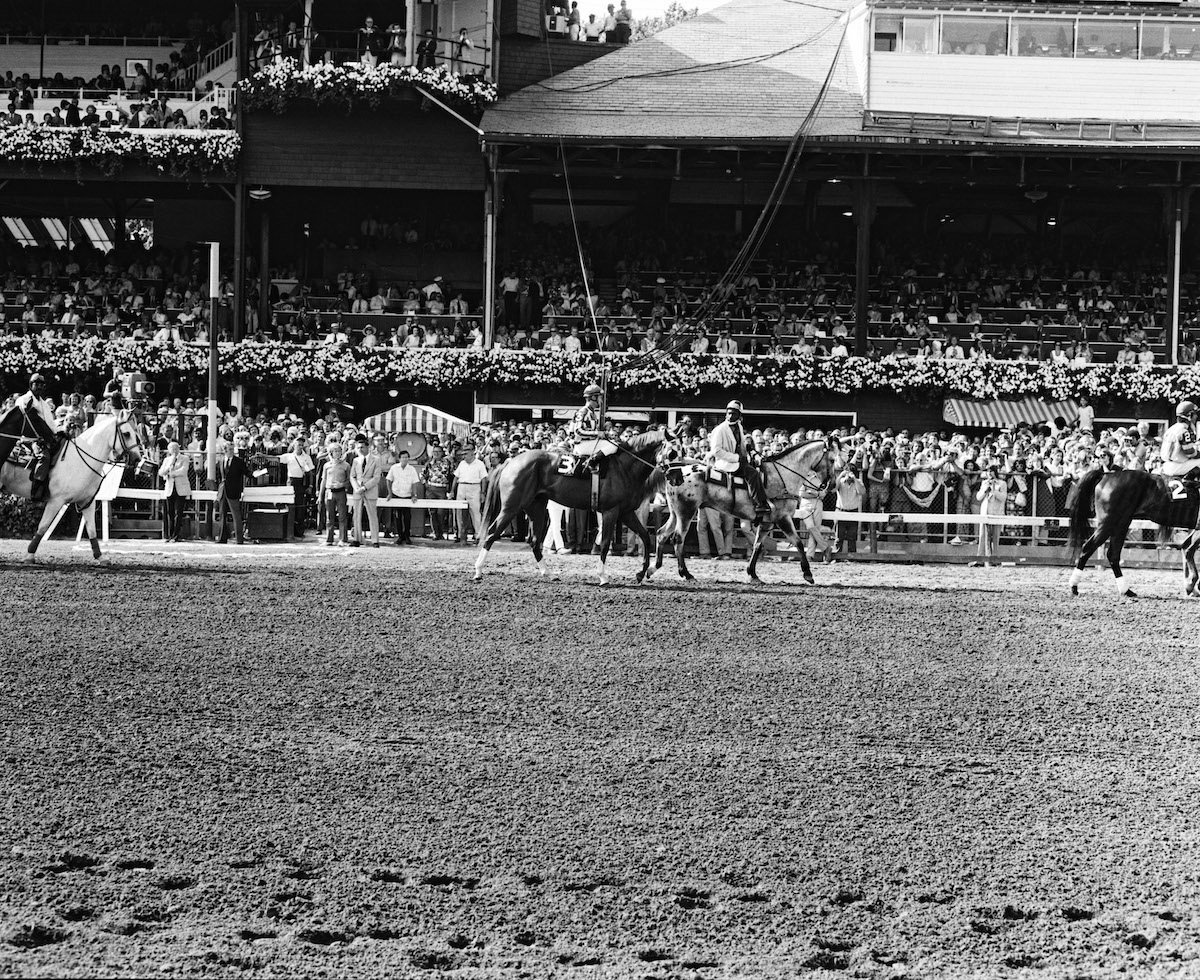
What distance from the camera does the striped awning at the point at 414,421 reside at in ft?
90.2

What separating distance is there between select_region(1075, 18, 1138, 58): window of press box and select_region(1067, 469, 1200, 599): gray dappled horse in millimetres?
17648

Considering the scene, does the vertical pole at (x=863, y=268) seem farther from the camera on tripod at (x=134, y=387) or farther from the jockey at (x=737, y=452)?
the camera on tripod at (x=134, y=387)

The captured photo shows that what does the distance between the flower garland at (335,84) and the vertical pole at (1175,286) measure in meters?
14.9

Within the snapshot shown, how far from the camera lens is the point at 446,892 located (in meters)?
7.45

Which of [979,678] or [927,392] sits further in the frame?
[927,392]

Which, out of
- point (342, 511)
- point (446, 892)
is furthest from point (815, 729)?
point (342, 511)

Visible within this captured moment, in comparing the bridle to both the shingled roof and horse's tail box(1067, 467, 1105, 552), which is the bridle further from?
the shingled roof

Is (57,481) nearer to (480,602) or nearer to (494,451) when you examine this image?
(480,602)

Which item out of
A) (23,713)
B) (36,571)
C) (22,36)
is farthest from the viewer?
(22,36)

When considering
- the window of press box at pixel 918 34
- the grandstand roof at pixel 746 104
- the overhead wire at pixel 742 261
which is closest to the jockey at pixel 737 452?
the overhead wire at pixel 742 261

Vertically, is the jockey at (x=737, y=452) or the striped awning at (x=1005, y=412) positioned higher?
the striped awning at (x=1005, y=412)

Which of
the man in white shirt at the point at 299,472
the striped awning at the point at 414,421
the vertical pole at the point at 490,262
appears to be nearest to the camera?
the man in white shirt at the point at 299,472

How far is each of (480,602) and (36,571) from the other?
5235 millimetres

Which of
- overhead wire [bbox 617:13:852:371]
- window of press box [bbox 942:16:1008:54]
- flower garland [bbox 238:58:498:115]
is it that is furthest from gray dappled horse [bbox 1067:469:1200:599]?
flower garland [bbox 238:58:498:115]
